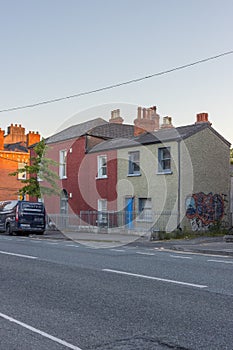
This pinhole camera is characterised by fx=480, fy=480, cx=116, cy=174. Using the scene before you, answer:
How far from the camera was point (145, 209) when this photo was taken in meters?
29.4

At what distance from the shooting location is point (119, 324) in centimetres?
620

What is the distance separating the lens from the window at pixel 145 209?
28.7 meters

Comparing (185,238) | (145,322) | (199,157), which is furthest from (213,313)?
(199,157)

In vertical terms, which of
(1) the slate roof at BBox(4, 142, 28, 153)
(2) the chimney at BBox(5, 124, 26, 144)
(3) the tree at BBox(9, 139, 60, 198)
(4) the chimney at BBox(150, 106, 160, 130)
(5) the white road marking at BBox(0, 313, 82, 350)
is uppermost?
(2) the chimney at BBox(5, 124, 26, 144)

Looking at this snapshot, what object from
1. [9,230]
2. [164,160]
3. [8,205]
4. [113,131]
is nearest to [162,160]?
[164,160]

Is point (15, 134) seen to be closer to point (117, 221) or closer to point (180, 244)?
point (117, 221)

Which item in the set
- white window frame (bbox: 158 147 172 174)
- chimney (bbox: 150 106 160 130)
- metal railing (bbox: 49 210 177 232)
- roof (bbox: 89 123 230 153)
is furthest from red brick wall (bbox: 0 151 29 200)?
white window frame (bbox: 158 147 172 174)

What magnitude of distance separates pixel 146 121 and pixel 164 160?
25.6ft

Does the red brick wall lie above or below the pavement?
above

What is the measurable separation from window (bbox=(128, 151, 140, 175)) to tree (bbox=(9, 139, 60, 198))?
6.22m

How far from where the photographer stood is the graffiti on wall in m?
27.7

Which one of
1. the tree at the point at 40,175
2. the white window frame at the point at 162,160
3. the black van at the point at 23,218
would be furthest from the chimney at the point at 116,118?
the black van at the point at 23,218

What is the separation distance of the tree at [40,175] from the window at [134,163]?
245 inches

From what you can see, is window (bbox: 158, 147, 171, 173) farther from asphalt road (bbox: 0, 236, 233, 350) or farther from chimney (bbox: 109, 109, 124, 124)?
asphalt road (bbox: 0, 236, 233, 350)
